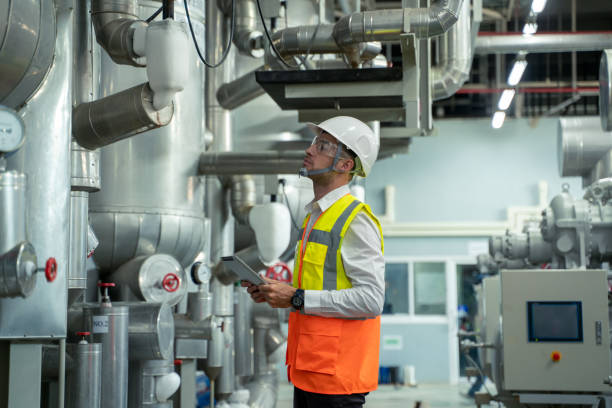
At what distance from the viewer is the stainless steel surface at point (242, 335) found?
24.2ft

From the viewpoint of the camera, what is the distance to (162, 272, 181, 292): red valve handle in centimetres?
481

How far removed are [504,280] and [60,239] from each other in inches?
148

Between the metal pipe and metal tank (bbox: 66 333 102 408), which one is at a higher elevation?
the metal pipe

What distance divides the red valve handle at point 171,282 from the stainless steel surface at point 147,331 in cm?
78

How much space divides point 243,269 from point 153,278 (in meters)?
2.39

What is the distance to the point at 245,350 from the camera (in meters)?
7.42

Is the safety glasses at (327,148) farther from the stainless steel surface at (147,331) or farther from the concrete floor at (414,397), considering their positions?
the concrete floor at (414,397)

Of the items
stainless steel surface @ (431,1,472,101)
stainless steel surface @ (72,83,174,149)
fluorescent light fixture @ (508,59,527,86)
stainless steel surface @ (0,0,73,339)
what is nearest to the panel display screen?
stainless steel surface @ (431,1,472,101)

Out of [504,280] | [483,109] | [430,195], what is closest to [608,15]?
[483,109]

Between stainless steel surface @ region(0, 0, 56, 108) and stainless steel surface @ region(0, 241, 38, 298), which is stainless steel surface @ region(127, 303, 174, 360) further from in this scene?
stainless steel surface @ region(0, 241, 38, 298)

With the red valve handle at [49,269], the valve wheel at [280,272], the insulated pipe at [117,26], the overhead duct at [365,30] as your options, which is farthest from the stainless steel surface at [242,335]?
the red valve handle at [49,269]

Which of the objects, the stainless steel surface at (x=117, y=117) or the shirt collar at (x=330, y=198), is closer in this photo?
the shirt collar at (x=330, y=198)

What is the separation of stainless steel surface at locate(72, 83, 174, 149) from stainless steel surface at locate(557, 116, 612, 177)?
4442 mm

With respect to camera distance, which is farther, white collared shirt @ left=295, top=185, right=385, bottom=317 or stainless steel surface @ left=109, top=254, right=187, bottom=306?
stainless steel surface @ left=109, top=254, right=187, bottom=306
